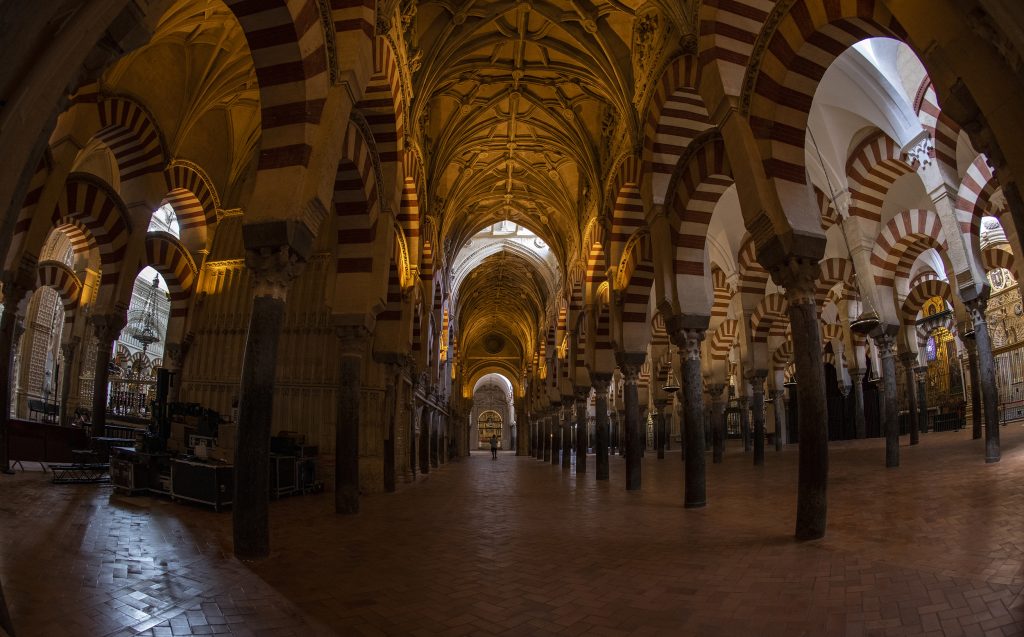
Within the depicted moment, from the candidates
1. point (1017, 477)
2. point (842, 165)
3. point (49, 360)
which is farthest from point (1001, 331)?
point (49, 360)

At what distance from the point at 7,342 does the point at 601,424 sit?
10.8m

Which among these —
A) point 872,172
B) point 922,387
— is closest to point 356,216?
→ point 872,172

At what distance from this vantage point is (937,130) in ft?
30.4

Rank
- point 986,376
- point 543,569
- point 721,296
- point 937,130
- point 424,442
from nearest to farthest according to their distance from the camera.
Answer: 1. point 543,569
2. point 986,376
3. point 937,130
4. point 721,296
5. point 424,442

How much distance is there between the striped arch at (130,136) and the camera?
9209 millimetres

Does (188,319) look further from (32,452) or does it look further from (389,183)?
(389,183)

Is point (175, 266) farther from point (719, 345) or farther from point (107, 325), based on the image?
point (719, 345)

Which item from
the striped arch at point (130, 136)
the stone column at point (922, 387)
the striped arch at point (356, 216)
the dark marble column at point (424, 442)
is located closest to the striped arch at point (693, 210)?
the striped arch at point (356, 216)

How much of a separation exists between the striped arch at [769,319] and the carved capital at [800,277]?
397 inches

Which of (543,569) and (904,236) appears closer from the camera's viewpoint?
(543,569)

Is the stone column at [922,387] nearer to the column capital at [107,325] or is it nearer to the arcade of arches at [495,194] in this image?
the arcade of arches at [495,194]

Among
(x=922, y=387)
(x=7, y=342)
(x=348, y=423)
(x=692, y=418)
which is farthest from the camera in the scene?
(x=922, y=387)

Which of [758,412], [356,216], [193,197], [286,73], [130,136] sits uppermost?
[130,136]

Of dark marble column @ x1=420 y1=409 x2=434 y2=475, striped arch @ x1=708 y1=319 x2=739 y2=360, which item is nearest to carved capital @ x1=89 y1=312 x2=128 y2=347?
dark marble column @ x1=420 y1=409 x2=434 y2=475
